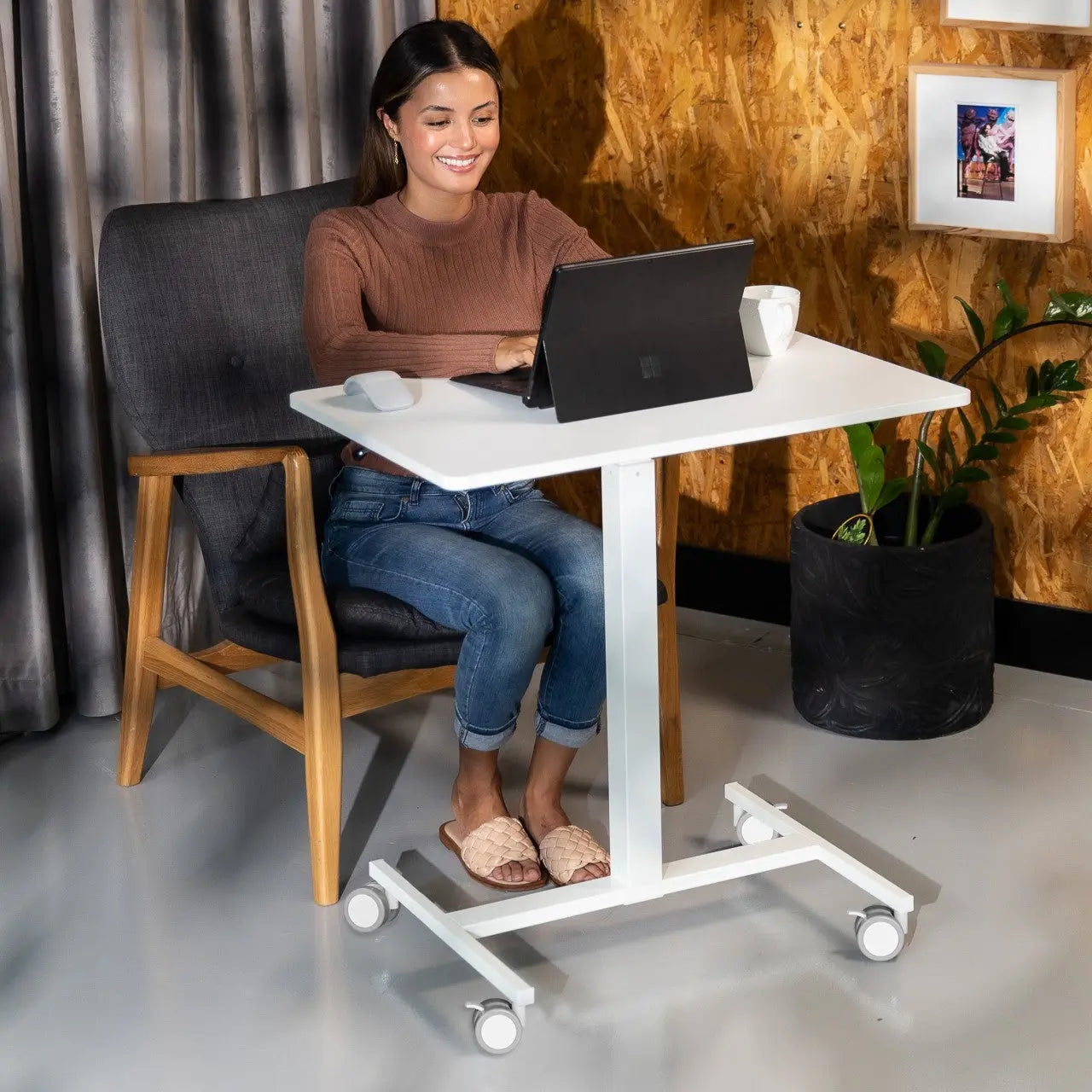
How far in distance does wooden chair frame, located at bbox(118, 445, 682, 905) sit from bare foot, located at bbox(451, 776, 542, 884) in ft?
0.51

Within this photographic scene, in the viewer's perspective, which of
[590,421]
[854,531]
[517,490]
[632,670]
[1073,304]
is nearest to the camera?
[590,421]

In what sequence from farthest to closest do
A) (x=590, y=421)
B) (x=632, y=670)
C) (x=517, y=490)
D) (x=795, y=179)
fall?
(x=795, y=179) < (x=517, y=490) < (x=632, y=670) < (x=590, y=421)

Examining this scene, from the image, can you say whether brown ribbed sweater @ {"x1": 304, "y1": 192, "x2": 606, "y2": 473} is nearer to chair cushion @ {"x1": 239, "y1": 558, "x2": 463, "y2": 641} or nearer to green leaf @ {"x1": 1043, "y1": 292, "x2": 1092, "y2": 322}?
chair cushion @ {"x1": 239, "y1": 558, "x2": 463, "y2": 641}

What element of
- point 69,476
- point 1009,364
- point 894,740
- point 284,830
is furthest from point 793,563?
point 69,476

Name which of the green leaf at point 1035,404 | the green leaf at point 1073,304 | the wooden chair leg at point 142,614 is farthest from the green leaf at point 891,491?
the wooden chair leg at point 142,614

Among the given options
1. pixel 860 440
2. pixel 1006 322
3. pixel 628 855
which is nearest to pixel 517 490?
pixel 628 855

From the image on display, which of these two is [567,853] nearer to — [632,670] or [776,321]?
[632,670]

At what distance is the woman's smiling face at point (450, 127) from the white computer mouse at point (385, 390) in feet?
1.44

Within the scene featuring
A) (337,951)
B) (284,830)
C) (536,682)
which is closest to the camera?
(337,951)

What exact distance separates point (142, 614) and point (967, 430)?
4.41 ft

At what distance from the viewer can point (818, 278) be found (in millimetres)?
3043

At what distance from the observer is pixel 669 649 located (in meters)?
2.46

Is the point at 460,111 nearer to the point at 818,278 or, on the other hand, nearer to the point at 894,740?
the point at 818,278

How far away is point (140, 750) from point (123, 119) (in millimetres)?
1022
